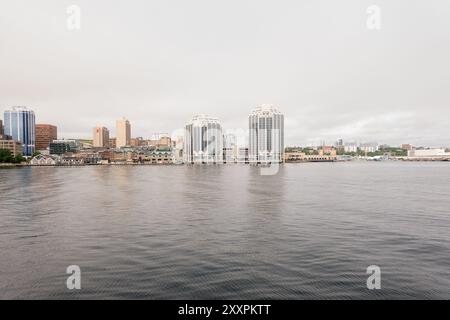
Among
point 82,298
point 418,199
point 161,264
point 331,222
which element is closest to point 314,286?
point 161,264

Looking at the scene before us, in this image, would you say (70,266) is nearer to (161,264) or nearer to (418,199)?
(161,264)

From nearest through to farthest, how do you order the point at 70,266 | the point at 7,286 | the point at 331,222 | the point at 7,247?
the point at 7,286
the point at 70,266
the point at 7,247
the point at 331,222

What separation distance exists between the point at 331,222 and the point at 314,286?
2081 cm

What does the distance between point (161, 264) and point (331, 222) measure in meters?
22.7

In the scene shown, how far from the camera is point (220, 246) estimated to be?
29.0 meters

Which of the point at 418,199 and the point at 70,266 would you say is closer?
the point at 70,266

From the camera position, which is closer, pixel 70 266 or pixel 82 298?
pixel 82 298

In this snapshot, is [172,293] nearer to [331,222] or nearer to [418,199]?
[331,222]

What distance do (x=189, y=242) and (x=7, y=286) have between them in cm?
1402

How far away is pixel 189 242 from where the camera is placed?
30.2 metres

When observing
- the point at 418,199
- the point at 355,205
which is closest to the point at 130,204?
the point at 355,205

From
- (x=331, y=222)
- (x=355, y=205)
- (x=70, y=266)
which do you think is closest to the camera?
(x=70, y=266)
